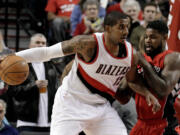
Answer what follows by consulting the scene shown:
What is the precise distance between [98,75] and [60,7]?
4408mm

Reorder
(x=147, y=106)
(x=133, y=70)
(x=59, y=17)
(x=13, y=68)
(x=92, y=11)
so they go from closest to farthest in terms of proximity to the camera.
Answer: (x=13, y=68) < (x=133, y=70) < (x=147, y=106) < (x=92, y=11) < (x=59, y=17)

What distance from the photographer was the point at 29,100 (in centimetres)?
602

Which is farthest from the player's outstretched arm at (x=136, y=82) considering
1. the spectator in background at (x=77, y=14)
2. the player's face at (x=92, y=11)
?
the spectator in background at (x=77, y=14)

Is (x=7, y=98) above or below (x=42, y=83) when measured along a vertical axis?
below

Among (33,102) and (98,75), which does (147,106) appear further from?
(33,102)

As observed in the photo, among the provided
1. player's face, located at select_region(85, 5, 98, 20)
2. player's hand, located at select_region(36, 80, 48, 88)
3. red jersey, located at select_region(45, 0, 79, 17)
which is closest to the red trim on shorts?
player's hand, located at select_region(36, 80, 48, 88)

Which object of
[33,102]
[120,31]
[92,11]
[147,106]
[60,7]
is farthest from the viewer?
[60,7]

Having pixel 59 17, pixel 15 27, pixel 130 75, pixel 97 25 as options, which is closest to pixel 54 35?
pixel 59 17

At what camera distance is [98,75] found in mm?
4297

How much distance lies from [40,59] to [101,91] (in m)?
0.77

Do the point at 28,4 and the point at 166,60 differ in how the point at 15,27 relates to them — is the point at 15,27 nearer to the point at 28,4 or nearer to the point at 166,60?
the point at 28,4

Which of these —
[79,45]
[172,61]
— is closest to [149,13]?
[172,61]

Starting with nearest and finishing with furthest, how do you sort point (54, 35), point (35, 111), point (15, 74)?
point (15, 74), point (35, 111), point (54, 35)

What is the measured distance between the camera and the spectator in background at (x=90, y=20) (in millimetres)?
7371
